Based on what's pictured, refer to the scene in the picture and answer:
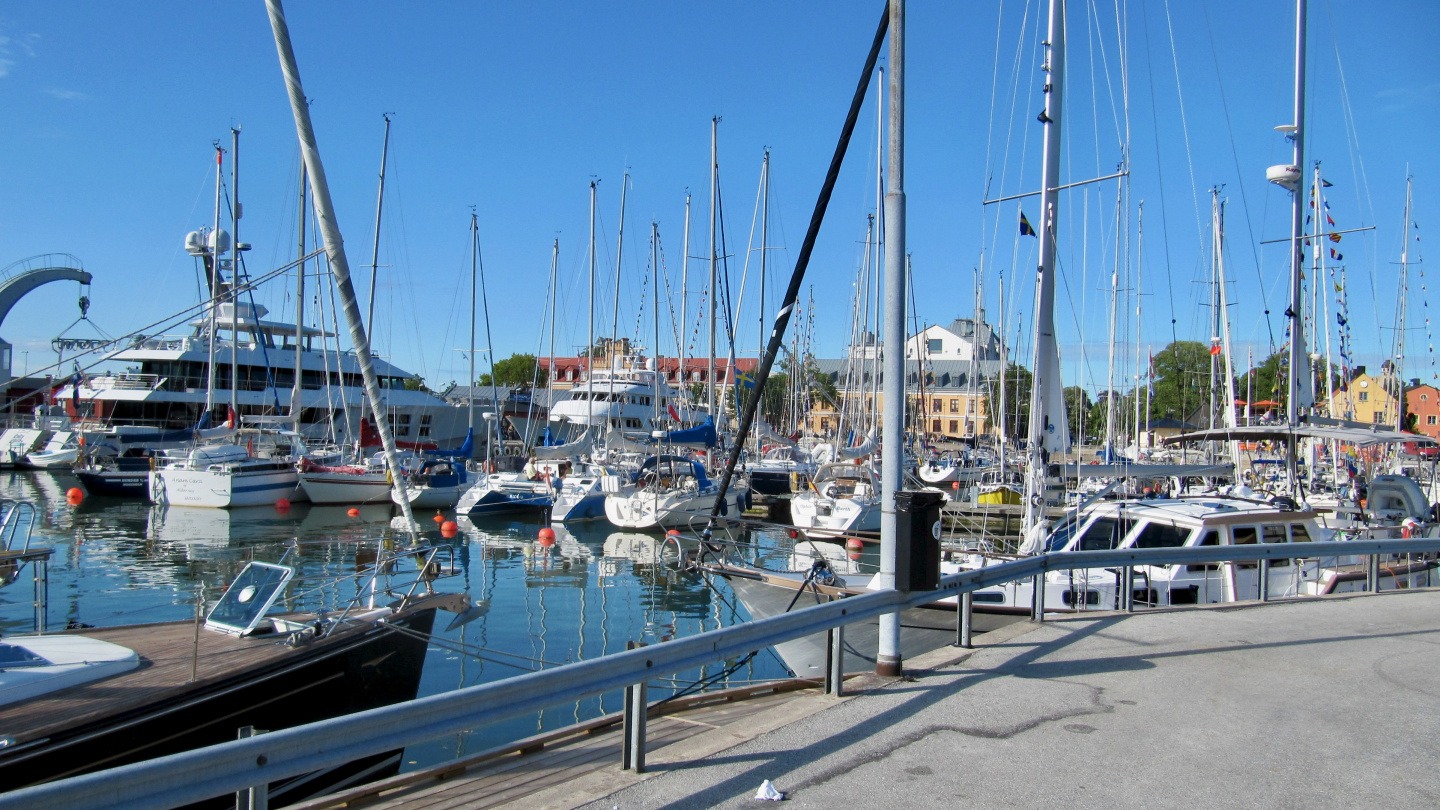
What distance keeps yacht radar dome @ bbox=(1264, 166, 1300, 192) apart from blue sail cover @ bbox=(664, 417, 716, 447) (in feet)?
74.4

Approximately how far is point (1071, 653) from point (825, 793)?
432cm

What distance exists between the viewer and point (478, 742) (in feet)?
38.2

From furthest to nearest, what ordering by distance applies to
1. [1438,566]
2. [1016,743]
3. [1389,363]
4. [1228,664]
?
[1389,363] → [1438,566] → [1228,664] → [1016,743]

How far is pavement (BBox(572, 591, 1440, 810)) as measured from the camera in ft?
16.7

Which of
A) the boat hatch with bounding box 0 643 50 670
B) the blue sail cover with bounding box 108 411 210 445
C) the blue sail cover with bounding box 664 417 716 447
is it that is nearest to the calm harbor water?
the boat hatch with bounding box 0 643 50 670

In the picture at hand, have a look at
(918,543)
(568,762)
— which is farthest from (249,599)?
(918,543)

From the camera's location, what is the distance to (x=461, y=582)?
73.5 ft

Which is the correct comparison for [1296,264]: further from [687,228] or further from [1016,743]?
[687,228]

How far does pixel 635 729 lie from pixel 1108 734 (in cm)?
322

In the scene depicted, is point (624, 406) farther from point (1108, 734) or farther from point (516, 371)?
point (516, 371)

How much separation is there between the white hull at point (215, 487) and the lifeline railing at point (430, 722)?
37294 mm

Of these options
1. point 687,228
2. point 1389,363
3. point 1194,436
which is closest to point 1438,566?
point 1194,436

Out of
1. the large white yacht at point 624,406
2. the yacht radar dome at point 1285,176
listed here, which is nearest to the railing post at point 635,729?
the yacht radar dome at point 1285,176

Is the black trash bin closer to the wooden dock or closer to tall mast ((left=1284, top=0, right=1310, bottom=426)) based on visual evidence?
the wooden dock
